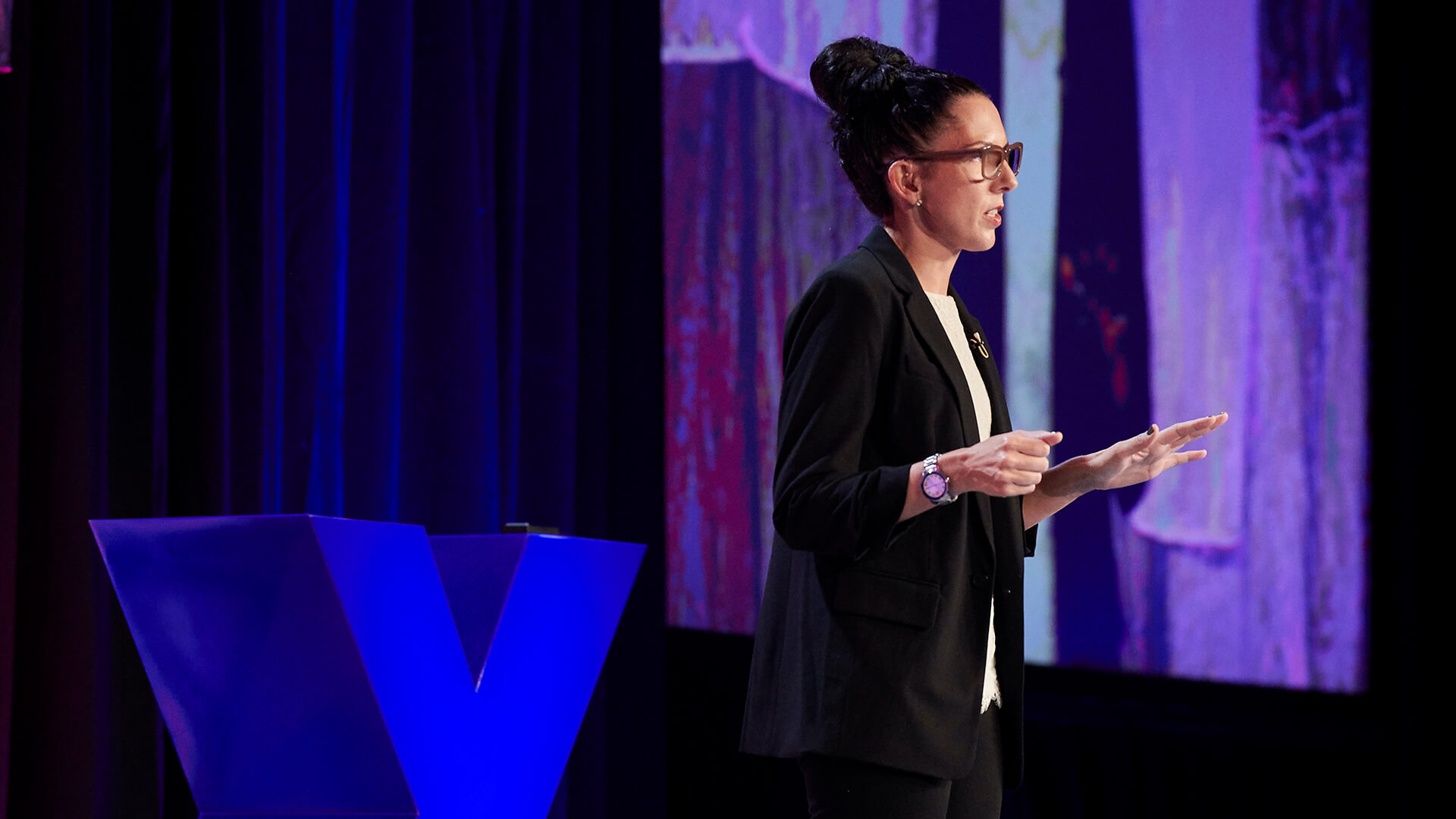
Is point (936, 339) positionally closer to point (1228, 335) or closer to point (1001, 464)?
point (1001, 464)

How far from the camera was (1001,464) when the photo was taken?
114 cm

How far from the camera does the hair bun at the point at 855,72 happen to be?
1462mm

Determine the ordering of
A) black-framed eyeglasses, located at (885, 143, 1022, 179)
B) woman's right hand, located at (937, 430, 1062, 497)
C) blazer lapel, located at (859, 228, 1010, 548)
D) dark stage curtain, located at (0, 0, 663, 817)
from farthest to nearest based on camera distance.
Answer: dark stage curtain, located at (0, 0, 663, 817)
black-framed eyeglasses, located at (885, 143, 1022, 179)
blazer lapel, located at (859, 228, 1010, 548)
woman's right hand, located at (937, 430, 1062, 497)

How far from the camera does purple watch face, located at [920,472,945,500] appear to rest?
1162 millimetres

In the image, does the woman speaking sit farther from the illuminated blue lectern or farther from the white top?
the illuminated blue lectern

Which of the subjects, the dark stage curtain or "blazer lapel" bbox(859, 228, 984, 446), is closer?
"blazer lapel" bbox(859, 228, 984, 446)

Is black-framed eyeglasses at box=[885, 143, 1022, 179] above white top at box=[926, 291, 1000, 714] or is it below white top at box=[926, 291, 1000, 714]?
above

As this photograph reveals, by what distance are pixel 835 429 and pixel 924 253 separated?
0.30 m

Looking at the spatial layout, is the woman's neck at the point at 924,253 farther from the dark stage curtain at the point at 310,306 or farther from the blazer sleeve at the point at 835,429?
the dark stage curtain at the point at 310,306

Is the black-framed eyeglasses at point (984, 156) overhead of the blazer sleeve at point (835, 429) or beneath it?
overhead

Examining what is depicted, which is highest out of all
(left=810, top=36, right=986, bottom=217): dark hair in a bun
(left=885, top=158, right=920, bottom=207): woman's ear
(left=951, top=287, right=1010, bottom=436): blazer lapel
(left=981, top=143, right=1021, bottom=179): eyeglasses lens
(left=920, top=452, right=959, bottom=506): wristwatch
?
(left=810, top=36, right=986, bottom=217): dark hair in a bun

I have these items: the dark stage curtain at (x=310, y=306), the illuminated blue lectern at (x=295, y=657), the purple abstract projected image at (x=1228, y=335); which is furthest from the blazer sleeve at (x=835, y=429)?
the purple abstract projected image at (x=1228, y=335)

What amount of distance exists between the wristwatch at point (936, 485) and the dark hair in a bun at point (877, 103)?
1.30 feet

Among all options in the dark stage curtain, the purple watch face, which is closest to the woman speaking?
the purple watch face
